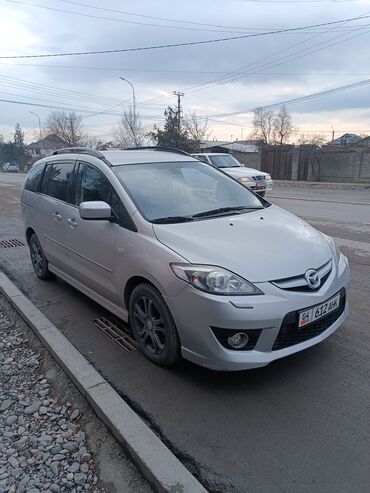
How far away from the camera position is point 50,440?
8.81 ft

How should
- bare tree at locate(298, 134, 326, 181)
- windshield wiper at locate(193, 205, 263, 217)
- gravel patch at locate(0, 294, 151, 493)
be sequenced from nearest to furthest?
gravel patch at locate(0, 294, 151, 493), windshield wiper at locate(193, 205, 263, 217), bare tree at locate(298, 134, 326, 181)

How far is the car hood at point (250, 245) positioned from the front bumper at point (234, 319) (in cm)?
17

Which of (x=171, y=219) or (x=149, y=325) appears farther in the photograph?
(x=171, y=219)

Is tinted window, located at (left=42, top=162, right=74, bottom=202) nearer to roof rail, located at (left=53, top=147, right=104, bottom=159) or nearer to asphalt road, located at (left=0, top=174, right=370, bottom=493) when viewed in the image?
roof rail, located at (left=53, top=147, right=104, bottom=159)

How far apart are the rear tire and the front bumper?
3.16 m

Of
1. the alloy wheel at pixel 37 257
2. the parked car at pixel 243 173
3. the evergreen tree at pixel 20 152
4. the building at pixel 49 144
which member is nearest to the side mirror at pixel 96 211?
the alloy wheel at pixel 37 257

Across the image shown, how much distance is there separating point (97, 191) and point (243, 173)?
10932mm

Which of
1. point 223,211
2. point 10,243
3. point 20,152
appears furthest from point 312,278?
point 20,152

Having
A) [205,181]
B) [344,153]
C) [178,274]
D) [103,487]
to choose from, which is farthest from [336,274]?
[344,153]

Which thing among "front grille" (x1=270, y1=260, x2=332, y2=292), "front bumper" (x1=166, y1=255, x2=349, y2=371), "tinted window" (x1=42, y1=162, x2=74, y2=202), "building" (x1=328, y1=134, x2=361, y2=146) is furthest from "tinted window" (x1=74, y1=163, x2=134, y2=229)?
"building" (x1=328, y1=134, x2=361, y2=146)

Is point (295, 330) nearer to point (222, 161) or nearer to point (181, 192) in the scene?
point (181, 192)

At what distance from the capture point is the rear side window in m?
5.73

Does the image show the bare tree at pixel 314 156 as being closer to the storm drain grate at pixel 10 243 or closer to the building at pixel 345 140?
the building at pixel 345 140

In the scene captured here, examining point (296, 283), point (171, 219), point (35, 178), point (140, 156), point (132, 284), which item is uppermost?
point (140, 156)
